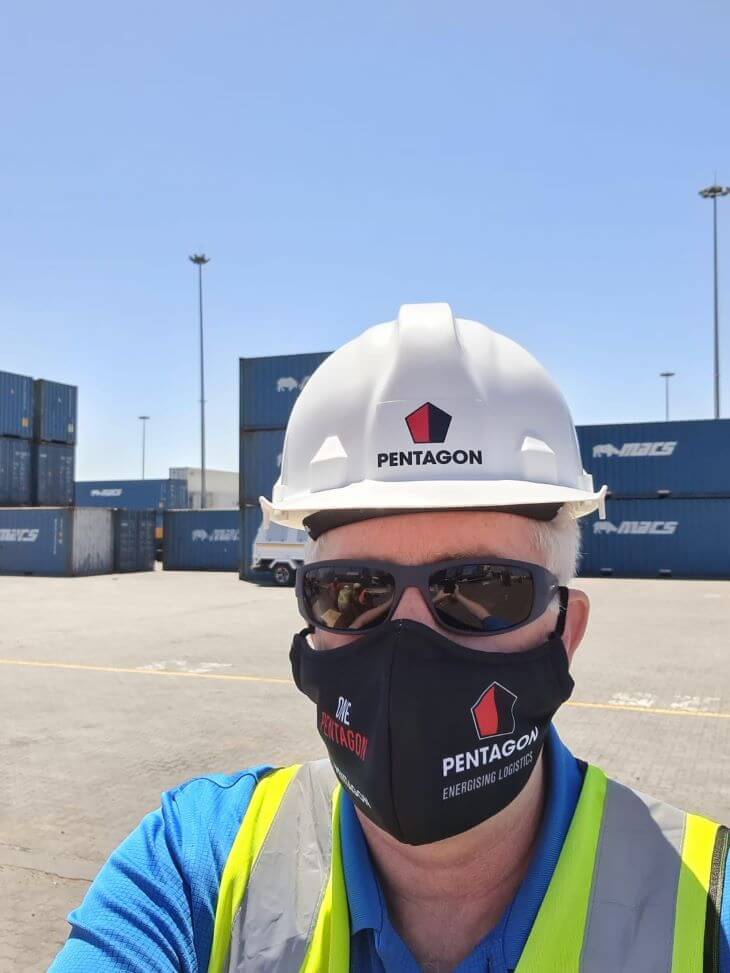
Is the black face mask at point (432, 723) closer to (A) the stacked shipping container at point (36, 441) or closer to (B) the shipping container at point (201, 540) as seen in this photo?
(B) the shipping container at point (201, 540)

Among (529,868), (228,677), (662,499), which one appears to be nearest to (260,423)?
(662,499)

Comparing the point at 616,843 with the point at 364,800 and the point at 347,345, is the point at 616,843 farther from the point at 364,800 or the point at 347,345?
the point at 347,345

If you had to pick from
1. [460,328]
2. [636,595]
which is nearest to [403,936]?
[460,328]

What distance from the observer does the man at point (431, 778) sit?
4.07 feet

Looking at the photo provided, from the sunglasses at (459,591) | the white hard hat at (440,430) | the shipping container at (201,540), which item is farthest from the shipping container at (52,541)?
the sunglasses at (459,591)

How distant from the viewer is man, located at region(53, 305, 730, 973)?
4.07 ft

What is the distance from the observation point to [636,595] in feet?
59.4

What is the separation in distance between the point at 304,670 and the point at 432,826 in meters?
0.42

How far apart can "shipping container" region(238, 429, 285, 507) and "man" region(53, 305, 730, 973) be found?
22.9 meters

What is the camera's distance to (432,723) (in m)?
1.35

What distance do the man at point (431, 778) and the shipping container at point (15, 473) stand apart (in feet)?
96.6

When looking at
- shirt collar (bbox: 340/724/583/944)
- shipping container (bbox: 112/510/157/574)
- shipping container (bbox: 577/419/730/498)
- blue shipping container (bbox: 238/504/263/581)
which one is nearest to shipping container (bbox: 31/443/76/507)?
shipping container (bbox: 112/510/157/574)

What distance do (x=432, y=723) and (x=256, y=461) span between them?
78.4 feet

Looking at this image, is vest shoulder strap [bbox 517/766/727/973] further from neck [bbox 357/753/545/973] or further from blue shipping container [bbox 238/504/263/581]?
blue shipping container [bbox 238/504/263/581]
